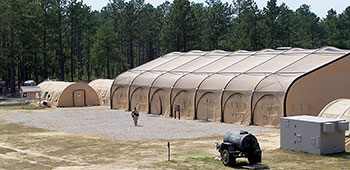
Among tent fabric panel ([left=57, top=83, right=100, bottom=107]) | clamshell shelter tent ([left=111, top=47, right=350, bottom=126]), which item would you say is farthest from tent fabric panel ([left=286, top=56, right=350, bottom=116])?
tent fabric panel ([left=57, top=83, right=100, bottom=107])

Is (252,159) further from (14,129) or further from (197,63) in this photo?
(197,63)

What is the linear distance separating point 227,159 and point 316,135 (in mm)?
5502

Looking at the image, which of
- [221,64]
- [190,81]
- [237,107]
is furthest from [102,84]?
[237,107]

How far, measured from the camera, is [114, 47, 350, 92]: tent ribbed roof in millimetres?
40281

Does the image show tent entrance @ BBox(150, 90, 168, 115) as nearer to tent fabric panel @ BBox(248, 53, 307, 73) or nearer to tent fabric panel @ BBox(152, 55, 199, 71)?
tent fabric panel @ BBox(152, 55, 199, 71)

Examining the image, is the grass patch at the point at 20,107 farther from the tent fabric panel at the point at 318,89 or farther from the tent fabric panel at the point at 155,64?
the tent fabric panel at the point at 318,89

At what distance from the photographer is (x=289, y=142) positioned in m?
27.3

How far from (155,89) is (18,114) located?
1447cm

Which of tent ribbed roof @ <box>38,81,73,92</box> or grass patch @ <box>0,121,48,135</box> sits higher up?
tent ribbed roof @ <box>38,81,73,92</box>

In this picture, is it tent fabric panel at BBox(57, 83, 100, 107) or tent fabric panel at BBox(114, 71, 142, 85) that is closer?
tent fabric panel at BBox(114, 71, 142, 85)

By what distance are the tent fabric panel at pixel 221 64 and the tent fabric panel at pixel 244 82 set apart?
5073 mm

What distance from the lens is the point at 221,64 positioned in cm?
4972

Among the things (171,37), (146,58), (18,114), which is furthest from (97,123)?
(146,58)

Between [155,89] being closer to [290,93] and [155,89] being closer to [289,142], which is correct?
[290,93]
